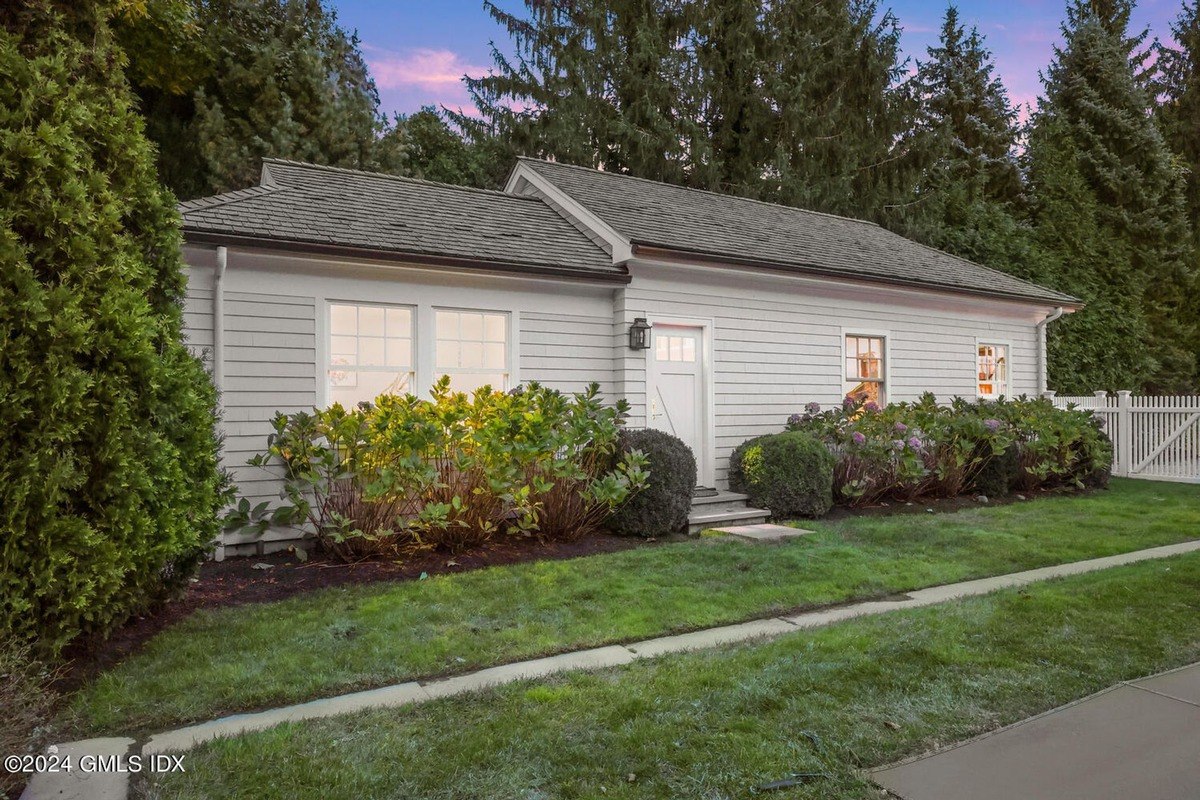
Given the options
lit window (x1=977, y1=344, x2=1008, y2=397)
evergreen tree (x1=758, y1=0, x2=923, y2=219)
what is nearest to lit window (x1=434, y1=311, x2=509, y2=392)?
lit window (x1=977, y1=344, x2=1008, y2=397)

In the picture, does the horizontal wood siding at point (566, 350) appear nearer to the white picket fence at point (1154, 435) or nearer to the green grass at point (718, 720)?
the green grass at point (718, 720)

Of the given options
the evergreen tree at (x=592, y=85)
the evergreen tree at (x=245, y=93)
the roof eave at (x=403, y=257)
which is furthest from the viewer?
the evergreen tree at (x=592, y=85)

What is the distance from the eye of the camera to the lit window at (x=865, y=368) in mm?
10922

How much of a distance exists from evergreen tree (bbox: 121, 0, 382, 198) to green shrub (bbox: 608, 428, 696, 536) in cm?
1244

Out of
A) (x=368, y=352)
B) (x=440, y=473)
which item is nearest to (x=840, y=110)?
(x=368, y=352)

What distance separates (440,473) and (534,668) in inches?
127

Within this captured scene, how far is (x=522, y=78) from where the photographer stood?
20500mm

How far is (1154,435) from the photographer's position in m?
12.8

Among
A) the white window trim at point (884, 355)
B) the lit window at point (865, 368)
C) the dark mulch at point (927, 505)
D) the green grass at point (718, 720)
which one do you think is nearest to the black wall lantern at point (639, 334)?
the dark mulch at point (927, 505)

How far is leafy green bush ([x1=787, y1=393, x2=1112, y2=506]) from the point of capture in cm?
930

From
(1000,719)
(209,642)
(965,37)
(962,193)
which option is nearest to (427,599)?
(209,642)

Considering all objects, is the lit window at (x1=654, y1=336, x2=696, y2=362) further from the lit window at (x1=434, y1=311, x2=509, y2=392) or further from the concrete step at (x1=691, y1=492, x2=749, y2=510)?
the lit window at (x1=434, y1=311, x2=509, y2=392)

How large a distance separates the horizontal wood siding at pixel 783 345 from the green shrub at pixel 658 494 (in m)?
1.26

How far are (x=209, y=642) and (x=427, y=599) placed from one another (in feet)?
4.43
